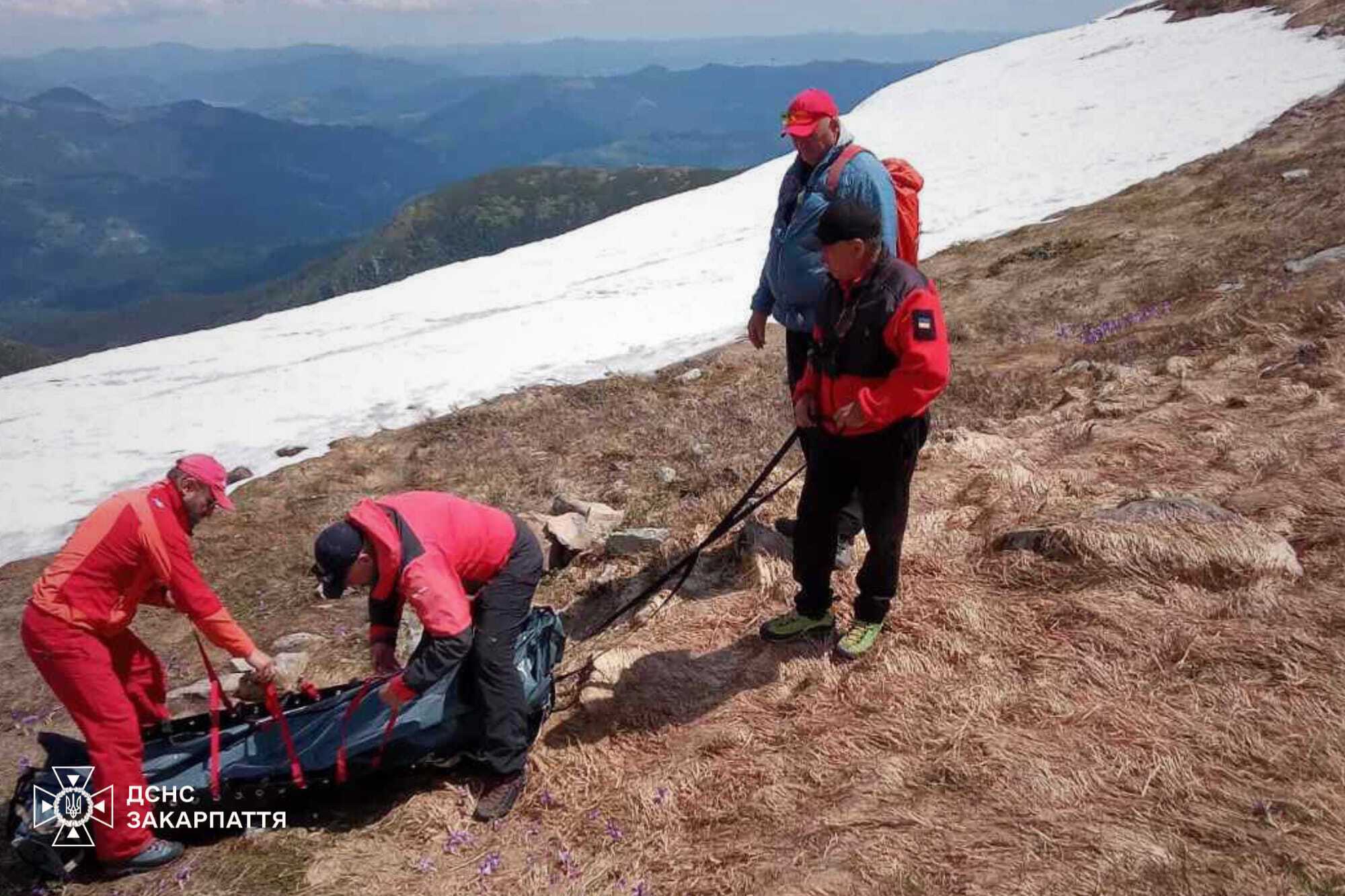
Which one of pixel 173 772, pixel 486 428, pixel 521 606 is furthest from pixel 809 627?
pixel 486 428

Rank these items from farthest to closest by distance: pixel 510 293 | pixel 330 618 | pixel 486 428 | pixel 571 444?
1. pixel 510 293
2. pixel 486 428
3. pixel 571 444
4. pixel 330 618

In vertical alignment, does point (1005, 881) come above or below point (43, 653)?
below

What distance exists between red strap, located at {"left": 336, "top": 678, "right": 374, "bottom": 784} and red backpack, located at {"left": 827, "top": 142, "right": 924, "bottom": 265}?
4697mm

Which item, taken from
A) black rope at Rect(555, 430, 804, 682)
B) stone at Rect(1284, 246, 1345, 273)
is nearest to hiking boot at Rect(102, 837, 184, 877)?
black rope at Rect(555, 430, 804, 682)

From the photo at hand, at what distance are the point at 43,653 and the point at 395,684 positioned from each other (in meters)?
2.20

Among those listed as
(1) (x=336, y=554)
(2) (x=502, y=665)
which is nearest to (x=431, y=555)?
(1) (x=336, y=554)

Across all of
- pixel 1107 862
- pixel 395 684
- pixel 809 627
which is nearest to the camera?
pixel 1107 862

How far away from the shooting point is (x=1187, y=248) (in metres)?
15.2

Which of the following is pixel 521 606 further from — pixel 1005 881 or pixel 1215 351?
pixel 1215 351

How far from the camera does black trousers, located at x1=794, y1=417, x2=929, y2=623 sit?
16.2 ft

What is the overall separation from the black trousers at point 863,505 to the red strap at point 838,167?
1.74 meters

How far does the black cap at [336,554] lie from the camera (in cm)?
470

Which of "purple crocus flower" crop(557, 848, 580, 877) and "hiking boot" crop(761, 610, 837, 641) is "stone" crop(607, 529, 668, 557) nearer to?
"hiking boot" crop(761, 610, 837, 641)

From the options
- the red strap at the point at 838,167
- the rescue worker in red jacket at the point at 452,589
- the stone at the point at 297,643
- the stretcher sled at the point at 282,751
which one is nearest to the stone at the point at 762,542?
the rescue worker in red jacket at the point at 452,589
